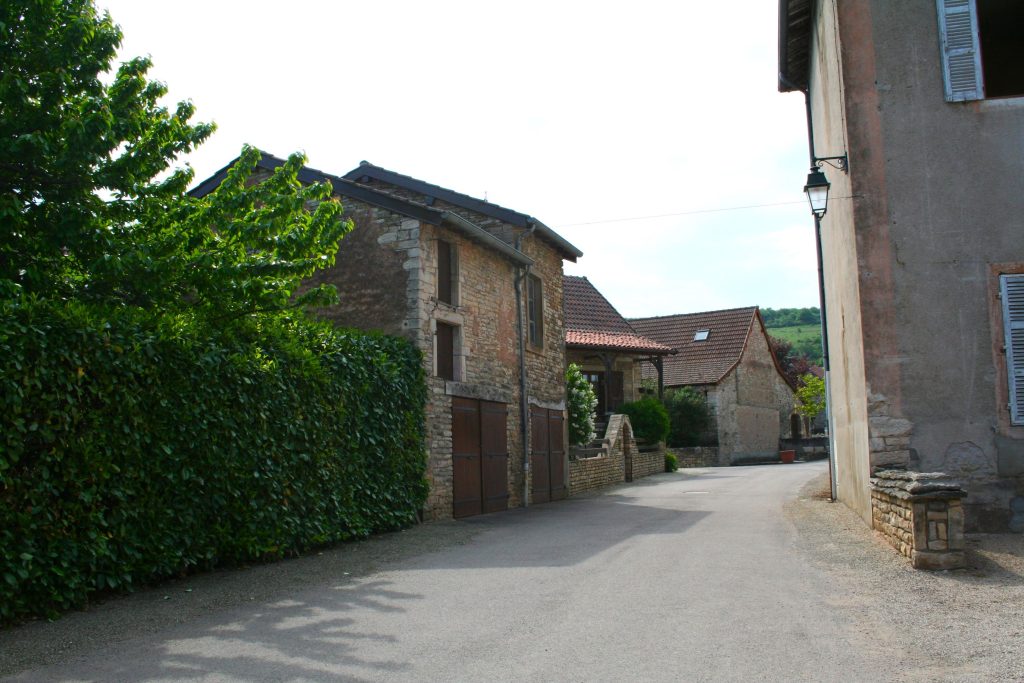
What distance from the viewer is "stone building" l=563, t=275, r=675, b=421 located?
90.2 ft

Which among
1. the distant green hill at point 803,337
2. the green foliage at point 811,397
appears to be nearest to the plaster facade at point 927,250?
the green foliage at point 811,397

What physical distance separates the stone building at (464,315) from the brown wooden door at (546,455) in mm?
24

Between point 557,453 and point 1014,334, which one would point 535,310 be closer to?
point 557,453

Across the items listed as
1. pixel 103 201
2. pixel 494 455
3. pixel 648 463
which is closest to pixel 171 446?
pixel 103 201

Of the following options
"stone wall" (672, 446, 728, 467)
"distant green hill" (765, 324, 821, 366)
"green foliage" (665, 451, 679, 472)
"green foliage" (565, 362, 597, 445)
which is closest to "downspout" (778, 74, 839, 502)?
"green foliage" (565, 362, 597, 445)

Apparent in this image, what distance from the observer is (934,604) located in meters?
6.27

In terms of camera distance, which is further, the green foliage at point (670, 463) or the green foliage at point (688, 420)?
the green foliage at point (688, 420)

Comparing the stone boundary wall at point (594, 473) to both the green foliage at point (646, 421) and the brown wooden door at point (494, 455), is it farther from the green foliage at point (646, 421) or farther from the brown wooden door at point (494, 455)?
the brown wooden door at point (494, 455)

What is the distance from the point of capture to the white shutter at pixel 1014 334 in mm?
8945

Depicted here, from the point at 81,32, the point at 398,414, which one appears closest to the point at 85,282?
the point at 81,32

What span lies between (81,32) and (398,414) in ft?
19.1

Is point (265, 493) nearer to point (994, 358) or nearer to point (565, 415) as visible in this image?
point (994, 358)

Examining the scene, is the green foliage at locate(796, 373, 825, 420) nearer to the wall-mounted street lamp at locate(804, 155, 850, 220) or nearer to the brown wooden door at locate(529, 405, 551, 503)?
the brown wooden door at locate(529, 405, 551, 503)

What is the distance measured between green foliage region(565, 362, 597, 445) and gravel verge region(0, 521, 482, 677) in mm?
11963
